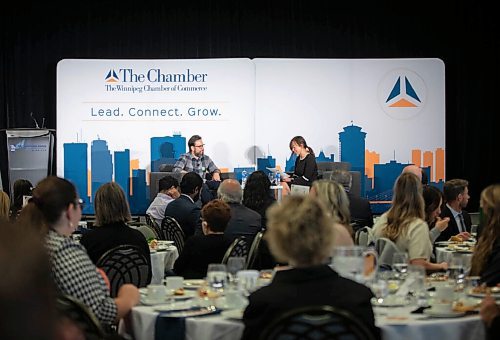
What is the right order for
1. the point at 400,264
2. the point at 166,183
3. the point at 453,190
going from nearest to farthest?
the point at 400,264, the point at 453,190, the point at 166,183

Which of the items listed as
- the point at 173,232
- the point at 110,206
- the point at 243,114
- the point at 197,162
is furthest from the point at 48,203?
the point at 243,114

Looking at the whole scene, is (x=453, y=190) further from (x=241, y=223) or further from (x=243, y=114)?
(x=243, y=114)

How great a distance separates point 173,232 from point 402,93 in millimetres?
6107

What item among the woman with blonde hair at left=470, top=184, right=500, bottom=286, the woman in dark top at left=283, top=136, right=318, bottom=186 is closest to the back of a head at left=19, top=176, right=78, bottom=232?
the woman with blonde hair at left=470, top=184, right=500, bottom=286

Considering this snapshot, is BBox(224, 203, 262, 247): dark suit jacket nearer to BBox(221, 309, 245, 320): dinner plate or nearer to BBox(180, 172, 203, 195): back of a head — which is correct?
BBox(180, 172, 203, 195): back of a head

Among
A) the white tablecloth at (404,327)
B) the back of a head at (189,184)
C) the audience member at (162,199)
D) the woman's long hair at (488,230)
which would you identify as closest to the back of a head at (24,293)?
the white tablecloth at (404,327)

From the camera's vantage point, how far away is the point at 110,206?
5094 millimetres

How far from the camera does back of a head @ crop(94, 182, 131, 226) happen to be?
5.10 metres

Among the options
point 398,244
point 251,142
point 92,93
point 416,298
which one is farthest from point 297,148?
Answer: point 416,298

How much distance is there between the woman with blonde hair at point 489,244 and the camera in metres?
3.98

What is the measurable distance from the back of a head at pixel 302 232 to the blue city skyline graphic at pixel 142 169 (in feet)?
32.0

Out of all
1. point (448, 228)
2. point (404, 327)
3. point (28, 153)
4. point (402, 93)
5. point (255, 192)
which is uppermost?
point (402, 93)

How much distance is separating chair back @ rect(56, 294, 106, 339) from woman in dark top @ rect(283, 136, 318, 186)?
26.4ft

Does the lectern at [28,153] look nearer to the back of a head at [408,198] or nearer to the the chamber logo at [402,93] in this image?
the the chamber logo at [402,93]
